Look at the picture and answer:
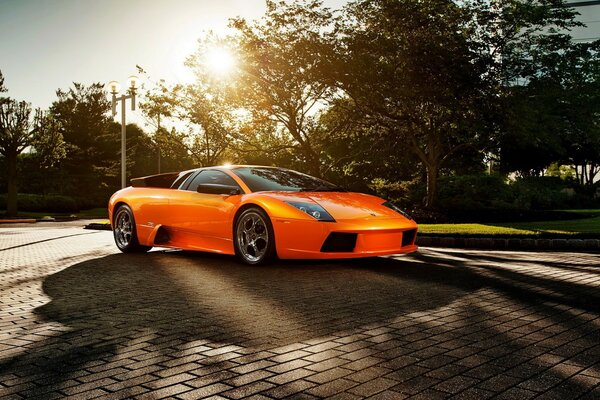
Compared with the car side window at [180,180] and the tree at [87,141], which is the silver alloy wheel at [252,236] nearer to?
the car side window at [180,180]

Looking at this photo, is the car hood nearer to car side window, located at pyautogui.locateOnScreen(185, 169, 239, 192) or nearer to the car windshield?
the car windshield

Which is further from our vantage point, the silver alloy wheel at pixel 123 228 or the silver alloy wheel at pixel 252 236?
the silver alloy wheel at pixel 123 228

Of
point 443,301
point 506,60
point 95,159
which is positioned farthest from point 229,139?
point 95,159

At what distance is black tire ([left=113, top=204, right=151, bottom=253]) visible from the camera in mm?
9555

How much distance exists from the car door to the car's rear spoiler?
59 centimetres

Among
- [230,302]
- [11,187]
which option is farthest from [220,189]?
[11,187]

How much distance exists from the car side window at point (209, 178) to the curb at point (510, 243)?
17.2 ft

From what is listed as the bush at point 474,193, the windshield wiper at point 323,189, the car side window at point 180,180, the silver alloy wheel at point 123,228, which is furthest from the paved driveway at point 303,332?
the bush at point 474,193

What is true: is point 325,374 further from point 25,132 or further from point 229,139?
point 25,132

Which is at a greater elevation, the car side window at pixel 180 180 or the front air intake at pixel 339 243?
the car side window at pixel 180 180

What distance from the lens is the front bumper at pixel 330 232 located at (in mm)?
7043

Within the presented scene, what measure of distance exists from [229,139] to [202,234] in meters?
15.2

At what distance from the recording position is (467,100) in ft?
63.1

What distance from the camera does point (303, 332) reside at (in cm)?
411
